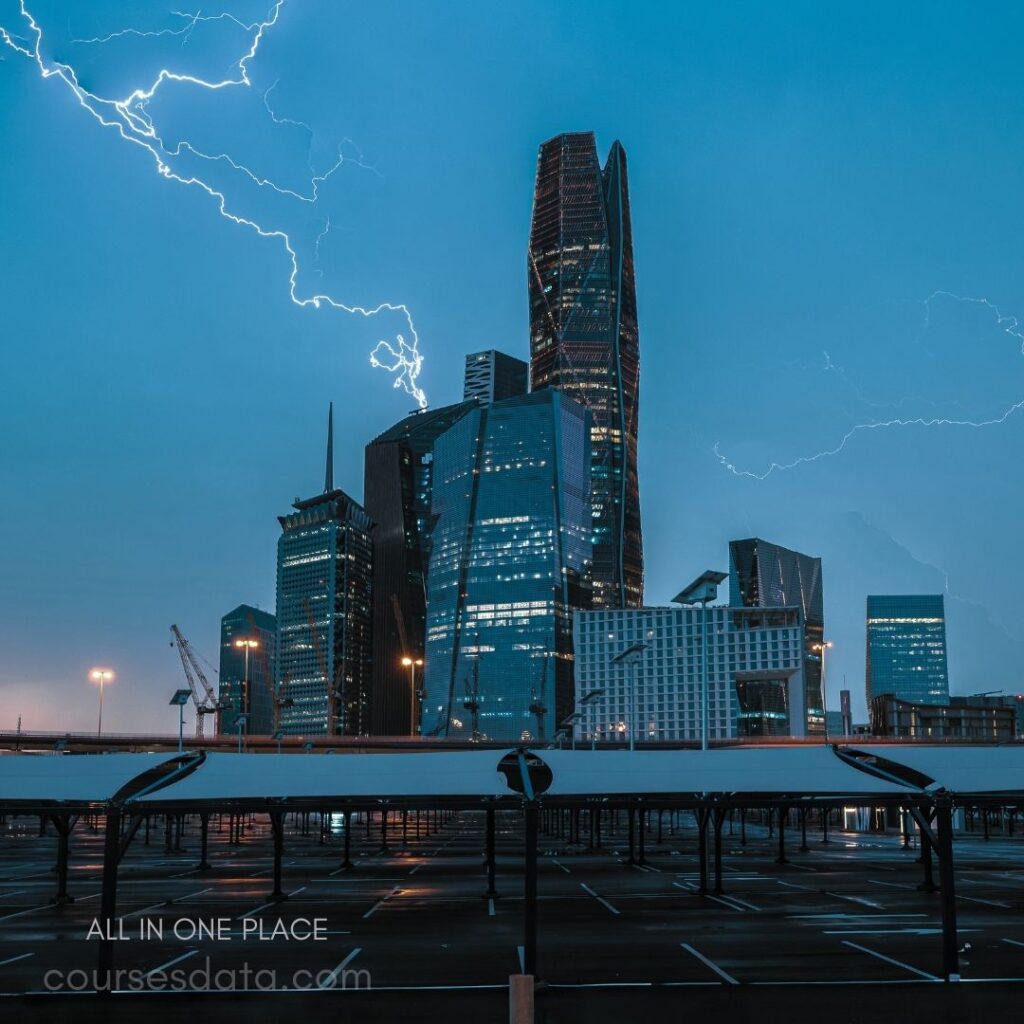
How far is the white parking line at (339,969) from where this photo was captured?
74.6ft

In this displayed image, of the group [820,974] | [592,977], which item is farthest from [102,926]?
[820,974]

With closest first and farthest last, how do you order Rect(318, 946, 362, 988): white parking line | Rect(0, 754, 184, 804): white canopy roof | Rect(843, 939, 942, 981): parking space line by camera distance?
Rect(318, 946, 362, 988): white parking line → Rect(843, 939, 942, 981): parking space line → Rect(0, 754, 184, 804): white canopy roof

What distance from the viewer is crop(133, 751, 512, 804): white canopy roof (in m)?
25.6

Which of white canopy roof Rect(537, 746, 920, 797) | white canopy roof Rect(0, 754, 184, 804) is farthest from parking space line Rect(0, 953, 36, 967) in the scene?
white canopy roof Rect(537, 746, 920, 797)

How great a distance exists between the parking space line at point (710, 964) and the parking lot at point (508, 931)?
5 centimetres

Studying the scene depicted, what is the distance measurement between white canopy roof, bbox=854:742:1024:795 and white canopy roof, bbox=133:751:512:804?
9.56 m

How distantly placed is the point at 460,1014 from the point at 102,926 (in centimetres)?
Result: 773

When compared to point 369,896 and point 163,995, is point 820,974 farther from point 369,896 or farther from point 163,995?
point 369,896

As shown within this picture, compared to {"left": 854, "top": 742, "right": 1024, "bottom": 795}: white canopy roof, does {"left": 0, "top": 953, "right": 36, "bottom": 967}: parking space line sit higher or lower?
lower

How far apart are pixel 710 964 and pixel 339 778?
30.9ft

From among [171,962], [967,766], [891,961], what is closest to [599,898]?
[891,961]

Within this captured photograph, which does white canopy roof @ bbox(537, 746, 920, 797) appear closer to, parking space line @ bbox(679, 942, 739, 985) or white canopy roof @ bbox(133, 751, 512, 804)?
white canopy roof @ bbox(133, 751, 512, 804)

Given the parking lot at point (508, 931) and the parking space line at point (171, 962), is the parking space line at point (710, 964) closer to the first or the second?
the parking lot at point (508, 931)

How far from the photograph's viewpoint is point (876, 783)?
25891 mm
